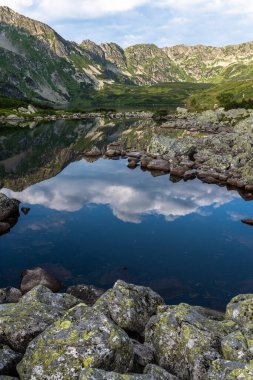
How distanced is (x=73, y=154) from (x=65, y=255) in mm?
59184

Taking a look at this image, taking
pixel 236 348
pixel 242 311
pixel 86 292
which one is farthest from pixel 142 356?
pixel 86 292

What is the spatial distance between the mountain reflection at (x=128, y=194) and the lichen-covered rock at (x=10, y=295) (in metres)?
20.6

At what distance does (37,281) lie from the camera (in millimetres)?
27125

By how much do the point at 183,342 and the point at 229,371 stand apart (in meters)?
3.21

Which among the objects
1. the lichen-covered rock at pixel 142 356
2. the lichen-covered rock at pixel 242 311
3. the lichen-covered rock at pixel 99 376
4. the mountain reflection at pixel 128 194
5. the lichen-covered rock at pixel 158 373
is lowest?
the mountain reflection at pixel 128 194

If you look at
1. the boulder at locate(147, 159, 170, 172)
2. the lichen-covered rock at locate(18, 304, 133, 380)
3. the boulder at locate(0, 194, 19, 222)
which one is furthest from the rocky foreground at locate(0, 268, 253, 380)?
the boulder at locate(147, 159, 170, 172)

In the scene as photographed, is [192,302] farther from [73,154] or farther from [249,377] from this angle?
[73,154]

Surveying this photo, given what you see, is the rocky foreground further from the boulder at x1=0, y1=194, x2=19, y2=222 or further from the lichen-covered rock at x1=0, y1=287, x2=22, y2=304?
the boulder at x1=0, y1=194, x2=19, y2=222

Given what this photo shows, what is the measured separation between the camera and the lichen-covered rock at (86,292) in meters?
25.3

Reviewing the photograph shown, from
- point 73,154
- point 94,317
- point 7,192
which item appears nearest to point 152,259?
point 94,317

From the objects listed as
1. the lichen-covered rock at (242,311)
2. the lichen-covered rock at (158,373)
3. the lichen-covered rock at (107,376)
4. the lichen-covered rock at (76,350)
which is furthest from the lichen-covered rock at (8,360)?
the lichen-covered rock at (242,311)

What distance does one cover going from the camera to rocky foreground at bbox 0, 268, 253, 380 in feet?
42.8

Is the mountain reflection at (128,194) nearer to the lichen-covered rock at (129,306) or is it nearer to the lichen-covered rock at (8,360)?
the lichen-covered rock at (129,306)

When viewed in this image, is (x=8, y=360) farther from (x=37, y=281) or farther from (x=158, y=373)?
(x=37, y=281)
